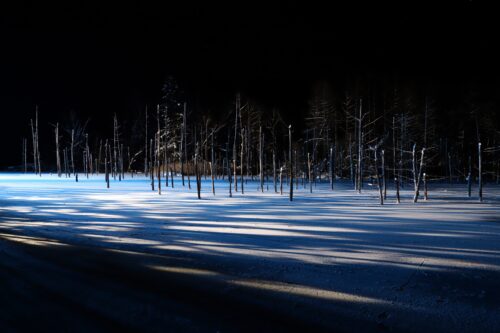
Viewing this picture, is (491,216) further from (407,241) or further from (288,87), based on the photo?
(288,87)

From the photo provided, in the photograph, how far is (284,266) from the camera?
20.6ft

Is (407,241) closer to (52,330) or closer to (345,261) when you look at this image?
(345,261)

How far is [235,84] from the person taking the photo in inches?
2356

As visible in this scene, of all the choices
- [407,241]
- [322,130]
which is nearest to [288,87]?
[322,130]

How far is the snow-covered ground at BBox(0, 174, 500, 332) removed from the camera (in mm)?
4281

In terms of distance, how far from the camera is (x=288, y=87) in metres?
59.5

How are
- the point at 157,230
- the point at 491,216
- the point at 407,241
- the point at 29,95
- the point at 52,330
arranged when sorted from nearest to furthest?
the point at 52,330 → the point at 407,241 → the point at 157,230 → the point at 491,216 → the point at 29,95

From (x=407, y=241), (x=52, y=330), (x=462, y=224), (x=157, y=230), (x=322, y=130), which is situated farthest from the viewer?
(x=322, y=130)

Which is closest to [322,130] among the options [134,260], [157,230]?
[157,230]

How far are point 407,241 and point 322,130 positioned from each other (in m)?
31.3

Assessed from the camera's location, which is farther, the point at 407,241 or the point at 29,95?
the point at 29,95

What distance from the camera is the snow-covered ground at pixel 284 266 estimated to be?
4.28 m

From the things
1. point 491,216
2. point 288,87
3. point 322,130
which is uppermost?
point 288,87

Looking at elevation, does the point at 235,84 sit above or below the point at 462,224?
above
